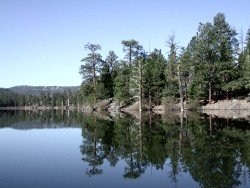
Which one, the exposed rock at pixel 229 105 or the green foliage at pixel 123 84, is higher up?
the green foliage at pixel 123 84

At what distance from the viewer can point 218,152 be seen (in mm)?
16047

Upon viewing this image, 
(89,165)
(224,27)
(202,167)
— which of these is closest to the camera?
(202,167)

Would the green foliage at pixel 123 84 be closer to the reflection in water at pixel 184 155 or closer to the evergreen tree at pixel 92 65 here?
the evergreen tree at pixel 92 65

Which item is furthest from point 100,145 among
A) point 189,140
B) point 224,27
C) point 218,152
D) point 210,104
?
point 224,27

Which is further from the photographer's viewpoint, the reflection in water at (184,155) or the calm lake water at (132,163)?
the reflection in water at (184,155)

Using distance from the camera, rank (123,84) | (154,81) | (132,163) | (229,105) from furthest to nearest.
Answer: (123,84) → (154,81) → (229,105) → (132,163)

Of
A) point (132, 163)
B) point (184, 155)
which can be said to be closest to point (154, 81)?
point (184, 155)

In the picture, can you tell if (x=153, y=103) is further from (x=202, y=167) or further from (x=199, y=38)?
(x=202, y=167)

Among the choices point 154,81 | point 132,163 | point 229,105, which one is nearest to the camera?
point 132,163

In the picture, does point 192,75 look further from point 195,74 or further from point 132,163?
point 132,163

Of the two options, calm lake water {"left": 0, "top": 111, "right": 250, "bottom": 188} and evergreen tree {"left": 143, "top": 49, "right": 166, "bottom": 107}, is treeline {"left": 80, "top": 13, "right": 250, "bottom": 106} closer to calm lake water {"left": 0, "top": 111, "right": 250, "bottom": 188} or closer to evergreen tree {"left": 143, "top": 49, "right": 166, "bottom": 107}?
evergreen tree {"left": 143, "top": 49, "right": 166, "bottom": 107}

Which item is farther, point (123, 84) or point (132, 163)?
point (123, 84)

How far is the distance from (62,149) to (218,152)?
8.53m

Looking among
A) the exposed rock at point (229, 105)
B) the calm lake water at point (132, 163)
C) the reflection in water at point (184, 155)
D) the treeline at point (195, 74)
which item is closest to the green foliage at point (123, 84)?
the treeline at point (195, 74)
